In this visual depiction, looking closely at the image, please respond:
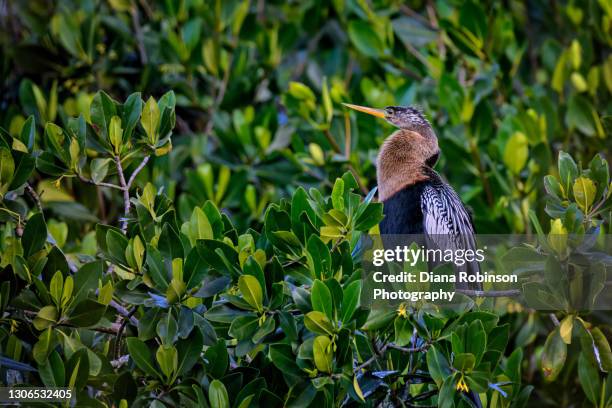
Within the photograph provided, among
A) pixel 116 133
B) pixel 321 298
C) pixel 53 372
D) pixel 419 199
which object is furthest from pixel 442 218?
pixel 53 372

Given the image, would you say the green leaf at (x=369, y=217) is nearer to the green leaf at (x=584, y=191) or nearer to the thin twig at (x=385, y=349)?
the thin twig at (x=385, y=349)

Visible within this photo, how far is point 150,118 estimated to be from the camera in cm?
247

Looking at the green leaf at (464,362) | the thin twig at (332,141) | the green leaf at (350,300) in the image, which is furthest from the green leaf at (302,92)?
the green leaf at (464,362)

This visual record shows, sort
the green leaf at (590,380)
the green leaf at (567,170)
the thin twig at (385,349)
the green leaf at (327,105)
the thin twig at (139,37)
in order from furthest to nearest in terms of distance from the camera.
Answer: the thin twig at (139,37)
the green leaf at (327,105)
the green leaf at (590,380)
the green leaf at (567,170)
the thin twig at (385,349)

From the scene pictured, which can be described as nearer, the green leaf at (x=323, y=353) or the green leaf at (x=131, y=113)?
the green leaf at (x=323, y=353)

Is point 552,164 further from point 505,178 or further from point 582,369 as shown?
point 582,369

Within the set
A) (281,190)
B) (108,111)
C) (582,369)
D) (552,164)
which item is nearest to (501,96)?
(552,164)

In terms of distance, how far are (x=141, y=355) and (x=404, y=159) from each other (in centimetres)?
112

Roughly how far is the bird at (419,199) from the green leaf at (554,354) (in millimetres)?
348

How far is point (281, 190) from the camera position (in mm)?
4078

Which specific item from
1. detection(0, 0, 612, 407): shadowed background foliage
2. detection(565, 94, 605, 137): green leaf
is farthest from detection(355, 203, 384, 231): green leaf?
detection(565, 94, 605, 137): green leaf

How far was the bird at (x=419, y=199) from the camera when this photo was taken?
276cm

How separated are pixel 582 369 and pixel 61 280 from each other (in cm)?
145

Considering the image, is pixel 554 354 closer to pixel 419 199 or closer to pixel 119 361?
pixel 419 199
